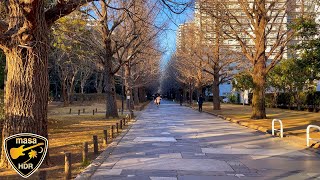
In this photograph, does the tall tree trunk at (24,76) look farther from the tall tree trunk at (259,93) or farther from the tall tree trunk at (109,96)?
the tall tree trunk at (109,96)

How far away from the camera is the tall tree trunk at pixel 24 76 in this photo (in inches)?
337

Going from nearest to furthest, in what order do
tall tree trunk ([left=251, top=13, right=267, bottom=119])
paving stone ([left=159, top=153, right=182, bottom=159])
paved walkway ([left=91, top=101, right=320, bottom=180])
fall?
paved walkway ([left=91, top=101, right=320, bottom=180]), paving stone ([left=159, top=153, right=182, bottom=159]), tall tree trunk ([left=251, top=13, right=267, bottom=119])

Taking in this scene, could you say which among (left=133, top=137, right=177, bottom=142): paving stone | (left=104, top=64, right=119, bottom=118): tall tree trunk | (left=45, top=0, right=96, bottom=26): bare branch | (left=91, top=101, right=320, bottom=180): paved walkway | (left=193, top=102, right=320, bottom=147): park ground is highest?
(left=45, top=0, right=96, bottom=26): bare branch

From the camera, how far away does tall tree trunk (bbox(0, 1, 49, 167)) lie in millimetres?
A: 8562

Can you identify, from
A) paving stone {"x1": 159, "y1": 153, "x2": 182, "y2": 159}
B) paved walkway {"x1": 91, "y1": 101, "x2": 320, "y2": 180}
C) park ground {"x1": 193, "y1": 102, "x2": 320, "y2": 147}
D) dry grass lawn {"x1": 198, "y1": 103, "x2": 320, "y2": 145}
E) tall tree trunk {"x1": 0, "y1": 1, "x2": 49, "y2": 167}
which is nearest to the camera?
paved walkway {"x1": 91, "y1": 101, "x2": 320, "y2": 180}

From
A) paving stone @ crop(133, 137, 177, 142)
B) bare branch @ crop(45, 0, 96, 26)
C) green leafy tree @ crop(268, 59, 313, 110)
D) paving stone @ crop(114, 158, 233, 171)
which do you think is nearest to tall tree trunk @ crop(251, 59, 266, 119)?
green leafy tree @ crop(268, 59, 313, 110)

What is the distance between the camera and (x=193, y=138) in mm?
15469

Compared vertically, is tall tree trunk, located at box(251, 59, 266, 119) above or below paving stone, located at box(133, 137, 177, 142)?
above

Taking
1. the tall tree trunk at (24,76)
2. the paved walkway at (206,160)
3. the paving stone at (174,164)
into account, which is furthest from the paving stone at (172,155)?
the tall tree trunk at (24,76)

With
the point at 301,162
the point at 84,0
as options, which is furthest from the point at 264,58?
the point at 84,0

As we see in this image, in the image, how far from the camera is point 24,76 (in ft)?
28.5

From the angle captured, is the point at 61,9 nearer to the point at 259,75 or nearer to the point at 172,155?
the point at 172,155

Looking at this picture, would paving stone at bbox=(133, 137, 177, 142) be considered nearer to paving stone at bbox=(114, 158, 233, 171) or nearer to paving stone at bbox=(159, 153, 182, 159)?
paving stone at bbox=(159, 153, 182, 159)

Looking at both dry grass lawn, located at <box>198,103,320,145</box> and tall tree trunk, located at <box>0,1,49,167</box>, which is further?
dry grass lawn, located at <box>198,103,320,145</box>
